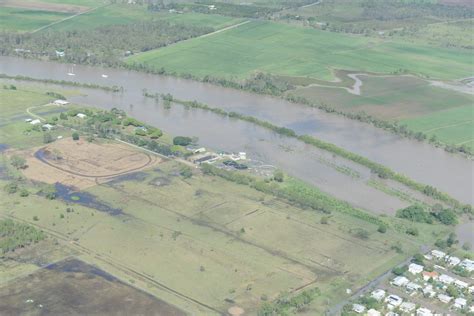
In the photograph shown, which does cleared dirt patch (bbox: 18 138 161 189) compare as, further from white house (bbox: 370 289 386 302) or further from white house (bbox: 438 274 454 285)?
white house (bbox: 438 274 454 285)

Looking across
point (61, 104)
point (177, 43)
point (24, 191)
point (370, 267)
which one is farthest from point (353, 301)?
point (177, 43)

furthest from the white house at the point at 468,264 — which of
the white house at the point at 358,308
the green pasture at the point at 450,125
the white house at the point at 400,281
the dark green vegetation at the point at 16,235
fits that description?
→ the dark green vegetation at the point at 16,235

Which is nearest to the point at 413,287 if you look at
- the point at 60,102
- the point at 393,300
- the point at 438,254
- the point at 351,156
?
the point at 393,300

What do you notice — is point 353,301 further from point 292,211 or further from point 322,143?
Answer: point 322,143

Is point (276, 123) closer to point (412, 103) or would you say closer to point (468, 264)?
point (412, 103)

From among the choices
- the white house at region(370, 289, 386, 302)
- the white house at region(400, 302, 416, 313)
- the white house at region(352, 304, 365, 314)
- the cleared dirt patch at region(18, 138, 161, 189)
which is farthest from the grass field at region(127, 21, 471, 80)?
the white house at region(352, 304, 365, 314)

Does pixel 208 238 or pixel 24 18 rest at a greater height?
pixel 24 18
